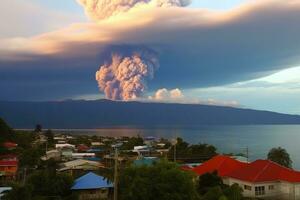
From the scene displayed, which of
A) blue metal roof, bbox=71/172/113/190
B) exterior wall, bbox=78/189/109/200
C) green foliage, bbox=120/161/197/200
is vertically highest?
green foliage, bbox=120/161/197/200

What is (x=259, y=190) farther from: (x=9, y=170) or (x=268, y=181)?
(x=9, y=170)

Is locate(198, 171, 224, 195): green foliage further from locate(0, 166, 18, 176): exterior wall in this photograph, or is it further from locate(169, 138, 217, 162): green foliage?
locate(169, 138, 217, 162): green foliage

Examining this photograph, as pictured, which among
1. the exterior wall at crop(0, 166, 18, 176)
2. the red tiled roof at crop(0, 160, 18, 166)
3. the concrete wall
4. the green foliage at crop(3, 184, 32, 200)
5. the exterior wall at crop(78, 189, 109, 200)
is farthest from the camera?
the red tiled roof at crop(0, 160, 18, 166)

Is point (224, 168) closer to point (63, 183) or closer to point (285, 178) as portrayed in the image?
point (285, 178)

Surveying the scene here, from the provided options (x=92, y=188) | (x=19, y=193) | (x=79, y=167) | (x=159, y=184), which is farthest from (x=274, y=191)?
(x=79, y=167)

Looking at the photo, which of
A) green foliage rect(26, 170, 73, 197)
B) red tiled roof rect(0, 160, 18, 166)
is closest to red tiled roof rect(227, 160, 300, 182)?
green foliage rect(26, 170, 73, 197)

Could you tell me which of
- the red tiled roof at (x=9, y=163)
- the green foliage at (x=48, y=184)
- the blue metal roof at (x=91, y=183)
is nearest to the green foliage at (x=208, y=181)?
the blue metal roof at (x=91, y=183)
